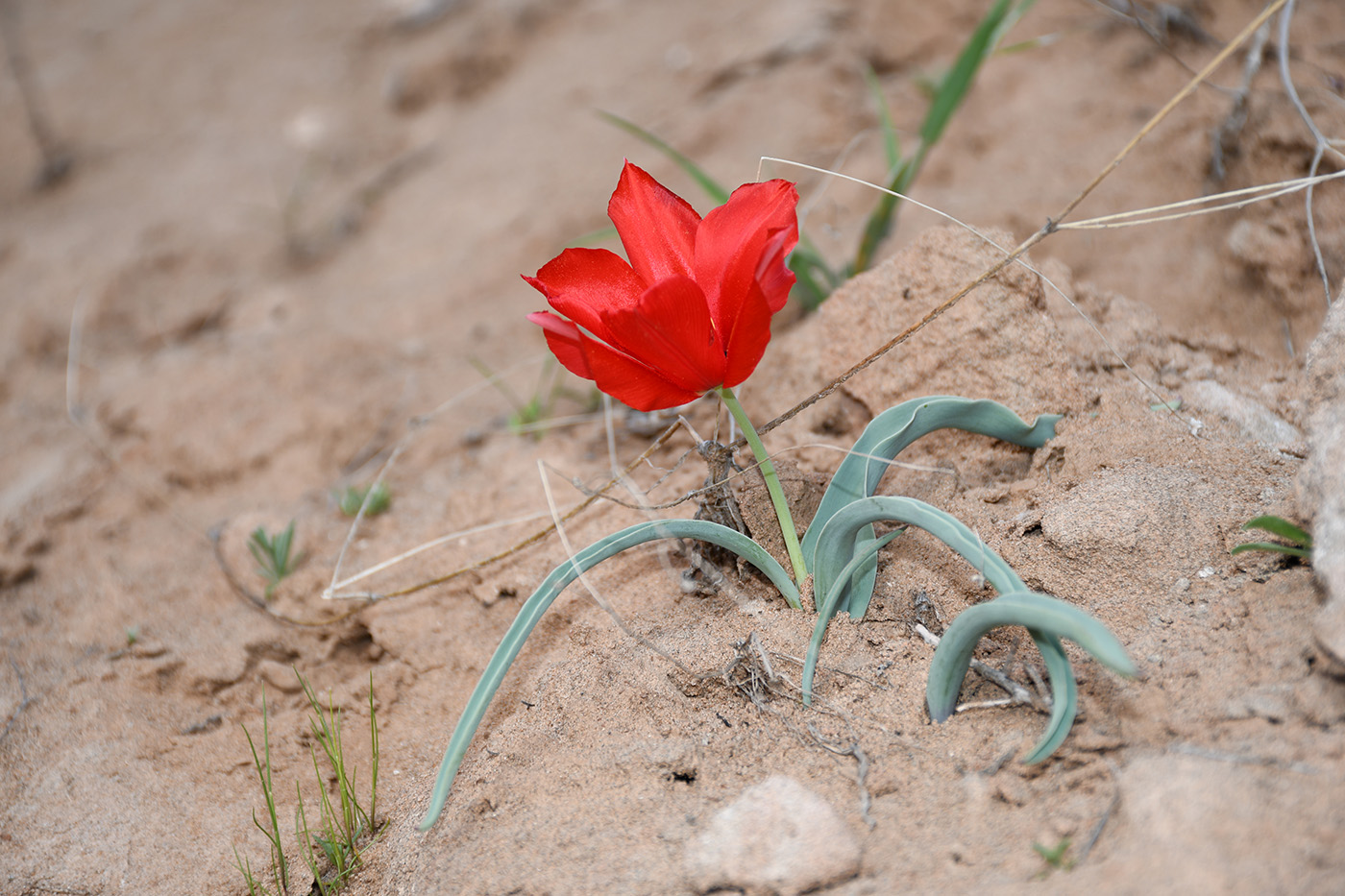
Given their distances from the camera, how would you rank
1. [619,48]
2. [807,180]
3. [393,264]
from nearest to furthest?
[807,180] → [393,264] → [619,48]

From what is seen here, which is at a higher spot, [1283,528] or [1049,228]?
[1049,228]

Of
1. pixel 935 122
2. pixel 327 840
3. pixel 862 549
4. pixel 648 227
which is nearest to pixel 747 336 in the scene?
pixel 648 227

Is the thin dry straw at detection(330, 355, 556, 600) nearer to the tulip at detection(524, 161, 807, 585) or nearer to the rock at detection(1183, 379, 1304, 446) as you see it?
the tulip at detection(524, 161, 807, 585)

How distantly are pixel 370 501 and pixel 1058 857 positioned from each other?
1539 millimetres

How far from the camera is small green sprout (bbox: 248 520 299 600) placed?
1819 mm

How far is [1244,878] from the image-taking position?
84 cm

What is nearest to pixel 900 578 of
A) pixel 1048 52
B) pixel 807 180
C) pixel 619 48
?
pixel 807 180

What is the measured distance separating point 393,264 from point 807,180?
155 cm

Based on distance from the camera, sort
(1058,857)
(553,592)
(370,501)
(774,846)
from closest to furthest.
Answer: (1058,857) → (774,846) → (553,592) → (370,501)

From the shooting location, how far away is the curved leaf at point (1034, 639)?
88cm

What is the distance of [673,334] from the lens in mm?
1068

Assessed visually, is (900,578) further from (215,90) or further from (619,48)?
(215,90)

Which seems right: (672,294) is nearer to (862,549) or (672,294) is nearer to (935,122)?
(862,549)

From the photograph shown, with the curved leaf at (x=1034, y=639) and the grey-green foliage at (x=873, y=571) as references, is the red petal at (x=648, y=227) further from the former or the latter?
the curved leaf at (x=1034, y=639)
